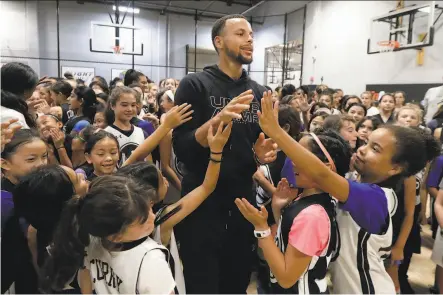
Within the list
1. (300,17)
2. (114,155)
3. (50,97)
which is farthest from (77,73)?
(114,155)

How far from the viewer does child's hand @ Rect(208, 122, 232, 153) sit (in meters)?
1.42

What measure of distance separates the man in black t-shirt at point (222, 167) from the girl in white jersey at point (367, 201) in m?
0.37

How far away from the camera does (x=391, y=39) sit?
857 cm

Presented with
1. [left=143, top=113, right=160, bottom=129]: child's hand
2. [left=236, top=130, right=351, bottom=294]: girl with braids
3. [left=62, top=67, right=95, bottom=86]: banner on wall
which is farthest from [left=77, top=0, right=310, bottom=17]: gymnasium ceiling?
[left=236, top=130, right=351, bottom=294]: girl with braids

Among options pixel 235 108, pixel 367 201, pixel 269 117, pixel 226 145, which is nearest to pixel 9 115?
pixel 226 145

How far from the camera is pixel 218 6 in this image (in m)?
14.6

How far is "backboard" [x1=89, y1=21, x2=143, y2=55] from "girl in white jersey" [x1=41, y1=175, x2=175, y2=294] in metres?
12.5

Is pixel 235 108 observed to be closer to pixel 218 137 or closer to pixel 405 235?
pixel 218 137

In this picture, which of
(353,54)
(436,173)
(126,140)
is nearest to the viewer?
(126,140)

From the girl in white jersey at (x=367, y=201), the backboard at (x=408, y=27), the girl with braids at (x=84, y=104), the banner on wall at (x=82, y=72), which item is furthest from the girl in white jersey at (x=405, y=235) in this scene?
the banner on wall at (x=82, y=72)

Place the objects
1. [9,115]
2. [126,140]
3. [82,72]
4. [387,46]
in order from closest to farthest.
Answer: [9,115]
[126,140]
[387,46]
[82,72]

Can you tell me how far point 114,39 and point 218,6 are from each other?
15.7 feet

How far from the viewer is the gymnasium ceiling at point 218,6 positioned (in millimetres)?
13445

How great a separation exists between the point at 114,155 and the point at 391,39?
879 cm
